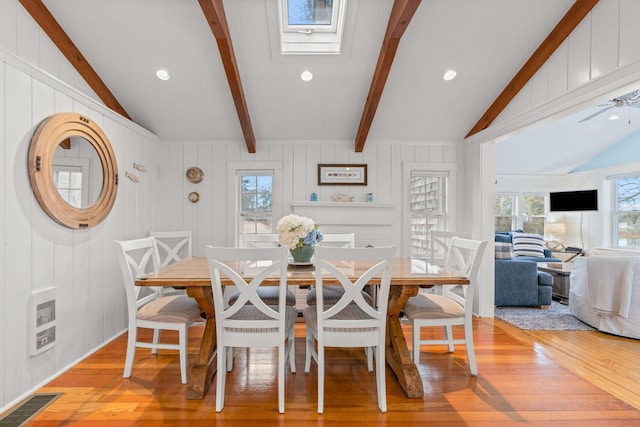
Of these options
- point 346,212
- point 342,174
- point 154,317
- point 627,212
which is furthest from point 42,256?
point 627,212

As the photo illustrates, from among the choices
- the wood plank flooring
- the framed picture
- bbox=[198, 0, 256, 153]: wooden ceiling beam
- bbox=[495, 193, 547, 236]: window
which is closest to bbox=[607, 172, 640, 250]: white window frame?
bbox=[495, 193, 547, 236]: window

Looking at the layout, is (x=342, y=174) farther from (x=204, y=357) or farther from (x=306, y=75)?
(x=204, y=357)

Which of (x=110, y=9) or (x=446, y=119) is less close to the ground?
(x=110, y=9)

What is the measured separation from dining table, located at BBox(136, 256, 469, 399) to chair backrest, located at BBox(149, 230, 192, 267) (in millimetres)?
1348

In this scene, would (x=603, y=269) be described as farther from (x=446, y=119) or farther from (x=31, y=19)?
(x=31, y=19)

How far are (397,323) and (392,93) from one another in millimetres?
2530

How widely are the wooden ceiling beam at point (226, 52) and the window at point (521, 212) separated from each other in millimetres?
5901

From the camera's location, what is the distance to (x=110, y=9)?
274 cm

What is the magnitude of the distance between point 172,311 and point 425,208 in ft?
11.6

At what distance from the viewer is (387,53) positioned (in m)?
2.94

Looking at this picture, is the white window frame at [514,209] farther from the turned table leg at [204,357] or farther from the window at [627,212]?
the turned table leg at [204,357]

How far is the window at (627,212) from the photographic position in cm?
616

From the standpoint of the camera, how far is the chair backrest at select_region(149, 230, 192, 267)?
12.3 ft

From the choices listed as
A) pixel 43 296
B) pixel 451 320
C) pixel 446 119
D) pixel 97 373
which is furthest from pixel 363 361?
pixel 446 119
